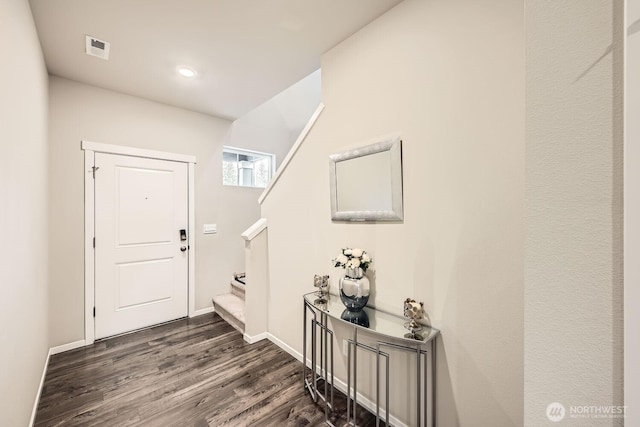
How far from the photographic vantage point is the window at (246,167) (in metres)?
3.78

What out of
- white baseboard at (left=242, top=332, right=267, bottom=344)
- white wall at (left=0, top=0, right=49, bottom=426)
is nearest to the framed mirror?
white baseboard at (left=242, top=332, right=267, bottom=344)

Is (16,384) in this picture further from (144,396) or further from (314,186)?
(314,186)

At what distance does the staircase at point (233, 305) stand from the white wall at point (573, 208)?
108 inches

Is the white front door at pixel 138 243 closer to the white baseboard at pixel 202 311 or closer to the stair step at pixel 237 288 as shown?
the white baseboard at pixel 202 311

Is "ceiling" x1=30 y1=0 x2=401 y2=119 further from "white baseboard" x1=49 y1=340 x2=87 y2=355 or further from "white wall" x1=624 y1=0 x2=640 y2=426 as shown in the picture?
"white baseboard" x1=49 y1=340 x2=87 y2=355

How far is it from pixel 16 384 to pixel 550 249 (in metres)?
2.33

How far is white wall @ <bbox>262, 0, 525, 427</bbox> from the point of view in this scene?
1168 millimetres

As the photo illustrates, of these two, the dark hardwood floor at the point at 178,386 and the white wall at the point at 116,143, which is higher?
the white wall at the point at 116,143

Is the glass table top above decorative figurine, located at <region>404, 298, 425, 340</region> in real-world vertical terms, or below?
below

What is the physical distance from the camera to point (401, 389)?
1568mm

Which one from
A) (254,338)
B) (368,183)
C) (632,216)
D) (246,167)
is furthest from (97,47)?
(632,216)

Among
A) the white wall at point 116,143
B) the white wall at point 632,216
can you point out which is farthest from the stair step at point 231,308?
the white wall at point 632,216

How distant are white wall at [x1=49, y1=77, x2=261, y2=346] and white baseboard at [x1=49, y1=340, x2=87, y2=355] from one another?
4cm

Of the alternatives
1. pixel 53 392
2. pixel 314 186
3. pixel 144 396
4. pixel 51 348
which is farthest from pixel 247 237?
pixel 51 348
